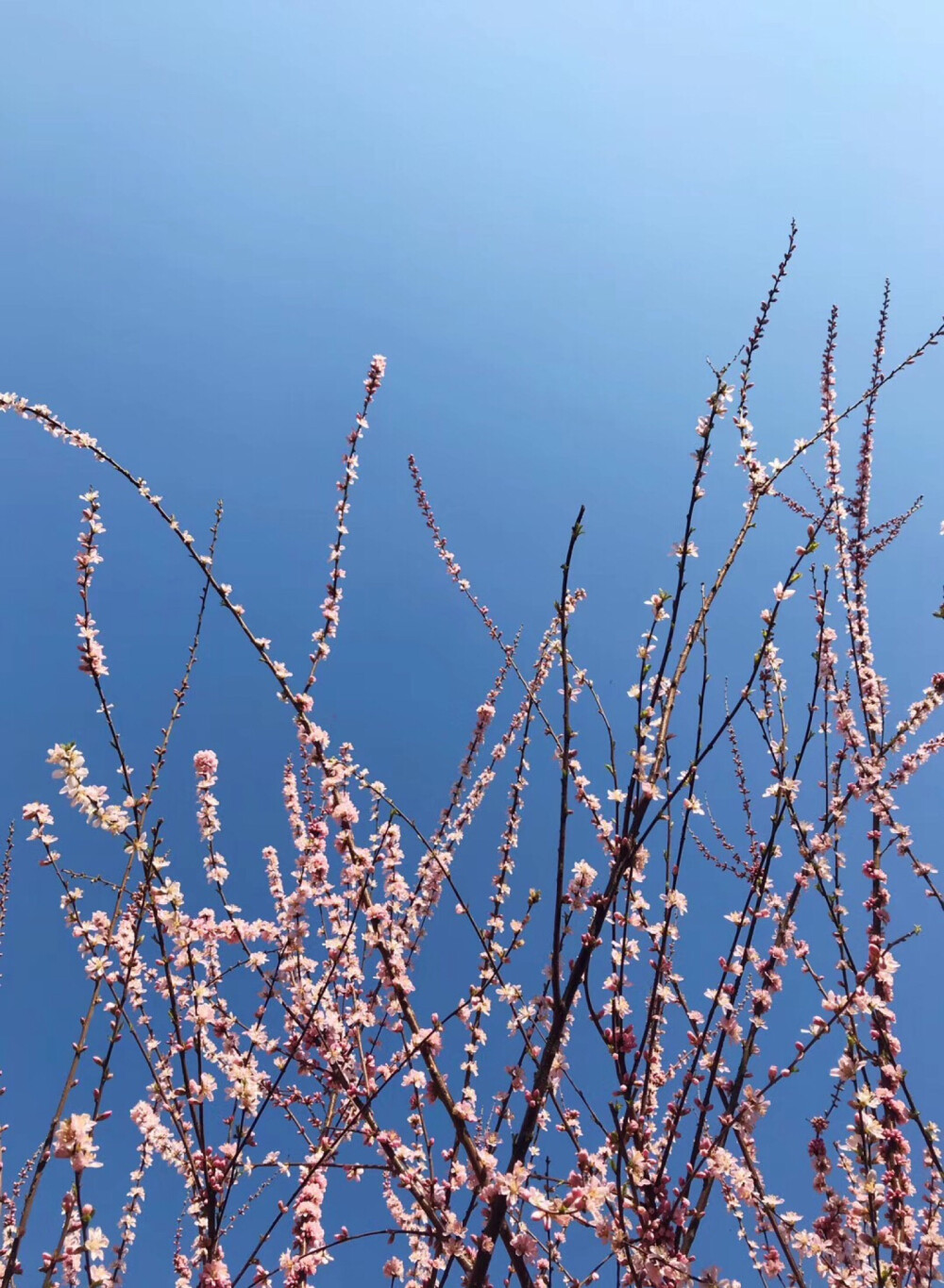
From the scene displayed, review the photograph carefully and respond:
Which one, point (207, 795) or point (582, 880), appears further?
point (207, 795)

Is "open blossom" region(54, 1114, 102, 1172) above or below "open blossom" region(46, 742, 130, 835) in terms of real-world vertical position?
below

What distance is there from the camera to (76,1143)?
249cm

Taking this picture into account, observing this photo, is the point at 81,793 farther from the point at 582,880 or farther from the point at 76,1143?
the point at 582,880

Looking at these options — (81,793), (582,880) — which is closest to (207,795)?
(81,793)

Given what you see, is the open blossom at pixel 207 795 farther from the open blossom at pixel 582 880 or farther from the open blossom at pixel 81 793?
the open blossom at pixel 582 880

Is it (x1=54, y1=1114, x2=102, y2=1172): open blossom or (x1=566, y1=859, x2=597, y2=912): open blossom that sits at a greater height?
(x1=566, y1=859, x2=597, y2=912): open blossom

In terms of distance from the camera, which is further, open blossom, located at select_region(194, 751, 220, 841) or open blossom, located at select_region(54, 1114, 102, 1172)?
open blossom, located at select_region(194, 751, 220, 841)

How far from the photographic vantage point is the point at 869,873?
12.7ft

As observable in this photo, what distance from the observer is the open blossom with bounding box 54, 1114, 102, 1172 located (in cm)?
247

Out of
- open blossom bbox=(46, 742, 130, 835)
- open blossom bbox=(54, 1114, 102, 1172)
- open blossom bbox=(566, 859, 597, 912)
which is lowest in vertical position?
Answer: open blossom bbox=(54, 1114, 102, 1172)

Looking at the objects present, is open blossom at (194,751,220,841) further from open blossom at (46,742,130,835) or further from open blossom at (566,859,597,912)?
open blossom at (566,859,597,912)

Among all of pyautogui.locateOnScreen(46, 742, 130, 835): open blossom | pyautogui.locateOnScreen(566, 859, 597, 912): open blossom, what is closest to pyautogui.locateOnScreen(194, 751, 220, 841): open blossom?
pyautogui.locateOnScreen(46, 742, 130, 835): open blossom

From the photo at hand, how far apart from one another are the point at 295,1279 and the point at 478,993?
155 cm

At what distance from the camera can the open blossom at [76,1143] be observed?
247cm
